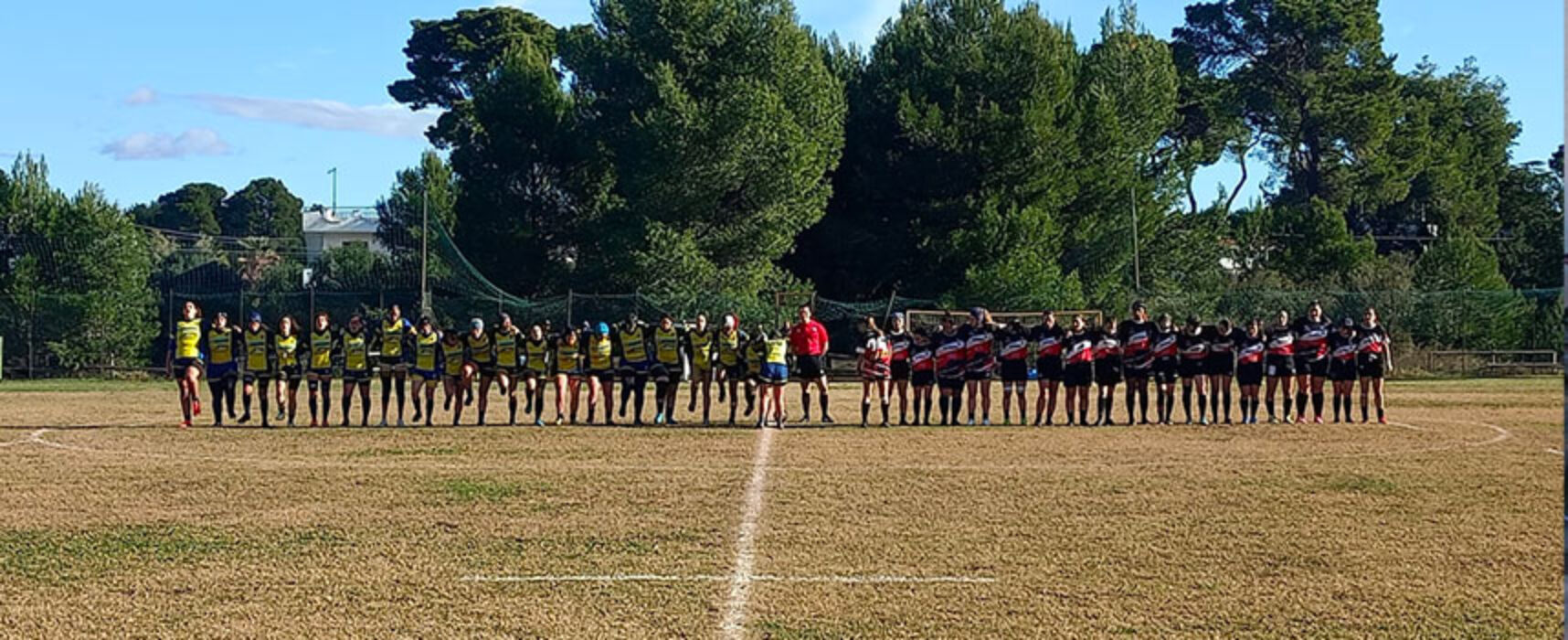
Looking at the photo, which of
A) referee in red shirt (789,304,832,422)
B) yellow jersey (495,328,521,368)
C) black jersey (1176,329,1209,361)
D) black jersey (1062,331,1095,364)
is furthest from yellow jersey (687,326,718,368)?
black jersey (1176,329,1209,361)

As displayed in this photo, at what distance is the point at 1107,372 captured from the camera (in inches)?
799

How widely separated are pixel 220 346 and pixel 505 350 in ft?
12.0

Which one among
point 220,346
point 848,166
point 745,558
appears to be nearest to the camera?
point 745,558

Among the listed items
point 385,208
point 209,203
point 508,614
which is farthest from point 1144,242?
point 209,203

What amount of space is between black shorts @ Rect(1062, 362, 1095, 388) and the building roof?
70891 millimetres

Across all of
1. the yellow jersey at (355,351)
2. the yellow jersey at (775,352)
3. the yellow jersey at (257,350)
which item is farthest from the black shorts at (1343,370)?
the yellow jersey at (257,350)

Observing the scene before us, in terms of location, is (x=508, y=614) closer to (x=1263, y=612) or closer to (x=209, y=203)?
(x=1263, y=612)

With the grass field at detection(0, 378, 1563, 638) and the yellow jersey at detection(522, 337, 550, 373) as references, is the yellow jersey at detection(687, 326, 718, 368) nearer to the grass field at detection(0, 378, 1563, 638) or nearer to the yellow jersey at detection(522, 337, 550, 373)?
the yellow jersey at detection(522, 337, 550, 373)

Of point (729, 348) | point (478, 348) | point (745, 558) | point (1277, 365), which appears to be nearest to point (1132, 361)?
point (1277, 365)

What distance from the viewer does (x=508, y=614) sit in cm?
771

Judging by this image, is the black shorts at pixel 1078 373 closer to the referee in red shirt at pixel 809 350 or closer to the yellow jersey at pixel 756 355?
the referee in red shirt at pixel 809 350

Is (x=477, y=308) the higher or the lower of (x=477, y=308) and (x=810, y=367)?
the higher

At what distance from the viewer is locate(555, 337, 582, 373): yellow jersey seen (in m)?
20.6

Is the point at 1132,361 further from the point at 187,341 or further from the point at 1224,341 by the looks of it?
the point at 187,341
